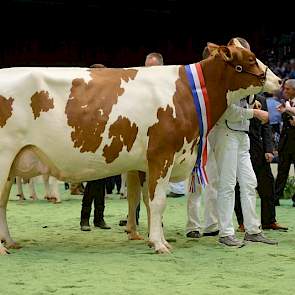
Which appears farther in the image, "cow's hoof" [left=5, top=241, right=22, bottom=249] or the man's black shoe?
the man's black shoe

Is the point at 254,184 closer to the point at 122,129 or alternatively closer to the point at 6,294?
the point at 122,129

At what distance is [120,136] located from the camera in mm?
5887

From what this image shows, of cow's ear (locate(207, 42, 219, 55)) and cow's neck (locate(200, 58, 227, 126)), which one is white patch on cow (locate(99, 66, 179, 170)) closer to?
cow's neck (locate(200, 58, 227, 126))

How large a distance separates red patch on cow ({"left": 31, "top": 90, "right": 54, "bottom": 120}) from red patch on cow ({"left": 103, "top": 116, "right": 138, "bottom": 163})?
0.55 meters

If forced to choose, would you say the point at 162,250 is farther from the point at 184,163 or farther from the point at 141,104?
the point at 141,104

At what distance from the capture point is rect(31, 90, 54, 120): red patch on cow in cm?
582

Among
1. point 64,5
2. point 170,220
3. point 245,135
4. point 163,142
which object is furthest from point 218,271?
point 64,5

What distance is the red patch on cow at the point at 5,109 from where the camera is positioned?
5777 mm

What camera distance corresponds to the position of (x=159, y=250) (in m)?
5.88

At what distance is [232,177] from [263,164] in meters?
1.19

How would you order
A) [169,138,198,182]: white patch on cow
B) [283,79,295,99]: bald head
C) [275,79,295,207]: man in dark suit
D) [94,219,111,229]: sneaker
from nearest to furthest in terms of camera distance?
[169,138,198,182]: white patch on cow, [94,219,111,229]: sneaker, [283,79,295,99]: bald head, [275,79,295,207]: man in dark suit

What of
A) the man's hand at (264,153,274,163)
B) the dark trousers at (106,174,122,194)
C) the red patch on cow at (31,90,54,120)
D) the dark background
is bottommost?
the dark trousers at (106,174,122,194)

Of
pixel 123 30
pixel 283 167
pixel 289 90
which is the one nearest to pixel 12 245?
pixel 289 90

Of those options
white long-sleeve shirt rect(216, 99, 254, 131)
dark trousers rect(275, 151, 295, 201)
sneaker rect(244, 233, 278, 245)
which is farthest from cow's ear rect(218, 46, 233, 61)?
dark trousers rect(275, 151, 295, 201)
